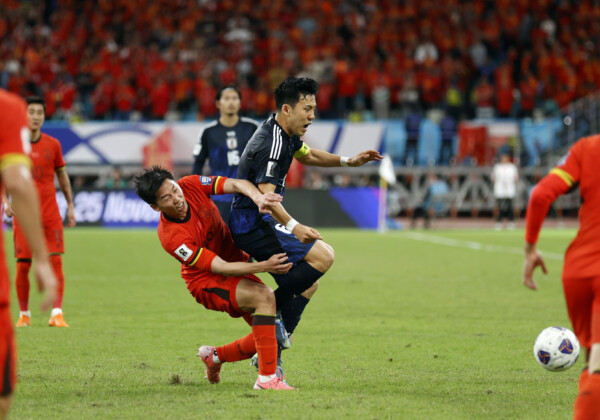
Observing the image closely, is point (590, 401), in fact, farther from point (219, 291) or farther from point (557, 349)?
point (219, 291)

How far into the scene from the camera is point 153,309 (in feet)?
32.7

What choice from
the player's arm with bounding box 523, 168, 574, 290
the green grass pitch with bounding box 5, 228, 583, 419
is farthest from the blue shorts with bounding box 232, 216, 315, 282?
the player's arm with bounding box 523, 168, 574, 290

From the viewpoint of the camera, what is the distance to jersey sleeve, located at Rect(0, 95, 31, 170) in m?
3.23

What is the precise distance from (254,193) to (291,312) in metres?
1.04

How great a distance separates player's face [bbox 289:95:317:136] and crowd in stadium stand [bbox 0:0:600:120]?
2133 cm

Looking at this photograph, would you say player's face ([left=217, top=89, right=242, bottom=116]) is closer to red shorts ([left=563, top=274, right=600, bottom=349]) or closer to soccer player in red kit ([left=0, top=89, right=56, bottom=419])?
red shorts ([left=563, top=274, right=600, bottom=349])

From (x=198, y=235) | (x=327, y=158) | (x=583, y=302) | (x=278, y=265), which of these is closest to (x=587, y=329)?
(x=583, y=302)

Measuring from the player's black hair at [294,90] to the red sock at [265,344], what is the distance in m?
1.49

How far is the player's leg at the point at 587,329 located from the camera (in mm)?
3711

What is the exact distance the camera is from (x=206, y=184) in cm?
602

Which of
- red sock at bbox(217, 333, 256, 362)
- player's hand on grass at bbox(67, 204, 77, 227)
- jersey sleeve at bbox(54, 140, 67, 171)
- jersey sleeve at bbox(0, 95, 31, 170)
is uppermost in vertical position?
jersey sleeve at bbox(0, 95, 31, 170)

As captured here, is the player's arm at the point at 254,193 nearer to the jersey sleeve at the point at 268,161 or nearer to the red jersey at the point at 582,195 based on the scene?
the jersey sleeve at the point at 268,161

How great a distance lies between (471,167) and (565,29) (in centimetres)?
841

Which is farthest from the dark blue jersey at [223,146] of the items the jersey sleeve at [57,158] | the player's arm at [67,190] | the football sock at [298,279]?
the football sock at [298,279]
